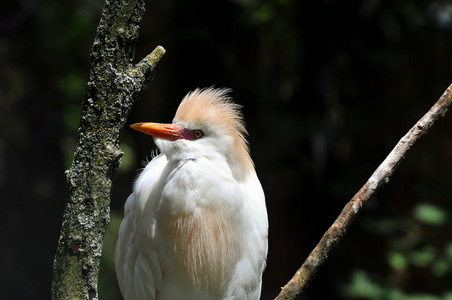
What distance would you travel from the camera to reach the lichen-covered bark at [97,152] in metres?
1.23

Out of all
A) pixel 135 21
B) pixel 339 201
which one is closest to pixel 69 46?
pixel 339 201

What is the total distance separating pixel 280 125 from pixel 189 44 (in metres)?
1.05

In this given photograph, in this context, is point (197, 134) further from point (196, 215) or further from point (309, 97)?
point (309, 97)

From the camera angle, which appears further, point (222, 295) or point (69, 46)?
point (69, 46)

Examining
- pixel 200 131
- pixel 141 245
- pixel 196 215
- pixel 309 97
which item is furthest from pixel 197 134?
pixel 309 97

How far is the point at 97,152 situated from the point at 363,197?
0.80 metres

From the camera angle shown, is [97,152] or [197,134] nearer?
[97,152]

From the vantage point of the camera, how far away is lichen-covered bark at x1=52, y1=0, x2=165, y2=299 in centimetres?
123

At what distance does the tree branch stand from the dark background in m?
2.43

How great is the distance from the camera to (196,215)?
7.06 feet

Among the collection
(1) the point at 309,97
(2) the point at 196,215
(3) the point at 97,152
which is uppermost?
(3) the point at 97,152

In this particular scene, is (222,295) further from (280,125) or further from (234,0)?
(234,0)

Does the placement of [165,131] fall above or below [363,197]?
above

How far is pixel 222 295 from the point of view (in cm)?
230
